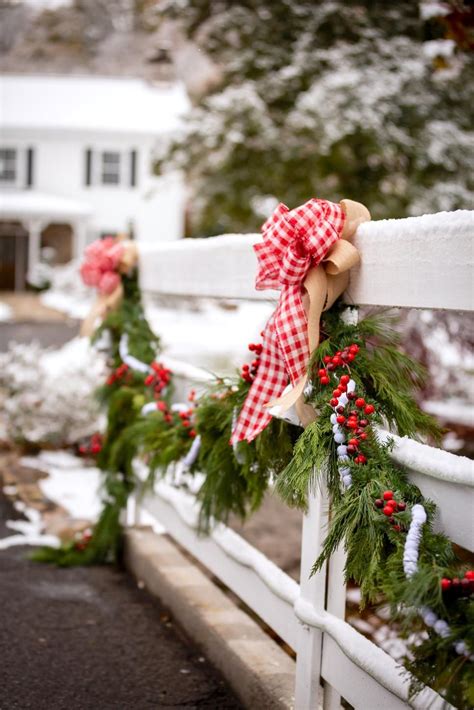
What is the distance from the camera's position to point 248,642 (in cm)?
332

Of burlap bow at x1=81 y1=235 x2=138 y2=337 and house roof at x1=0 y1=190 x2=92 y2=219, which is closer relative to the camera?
burlap bow at x1=81 y1=235 x2=138 y2=337

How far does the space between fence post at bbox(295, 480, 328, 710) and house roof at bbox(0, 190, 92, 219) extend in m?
28.6

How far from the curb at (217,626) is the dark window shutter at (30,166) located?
1135 inches

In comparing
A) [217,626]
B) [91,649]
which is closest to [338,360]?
[217,626]

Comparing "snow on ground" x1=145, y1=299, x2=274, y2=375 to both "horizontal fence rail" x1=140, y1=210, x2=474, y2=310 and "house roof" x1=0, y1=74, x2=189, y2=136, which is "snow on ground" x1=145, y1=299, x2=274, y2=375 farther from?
"house roof" x1=0, y1=74, x2=189, y2=136

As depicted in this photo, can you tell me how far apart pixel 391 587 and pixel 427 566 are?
84mm

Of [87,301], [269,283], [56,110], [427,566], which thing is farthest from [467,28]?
[56,110]

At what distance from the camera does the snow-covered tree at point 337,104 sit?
11.8m

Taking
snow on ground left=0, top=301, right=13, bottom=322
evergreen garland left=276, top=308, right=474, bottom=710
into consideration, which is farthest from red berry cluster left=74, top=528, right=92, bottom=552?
snow on ground left=0, top=301, right=13, bottom=322

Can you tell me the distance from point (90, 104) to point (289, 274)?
32102mm

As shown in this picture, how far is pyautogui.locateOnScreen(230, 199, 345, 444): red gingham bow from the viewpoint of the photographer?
7.81ft

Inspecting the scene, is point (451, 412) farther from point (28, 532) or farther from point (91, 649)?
point (91, 649)

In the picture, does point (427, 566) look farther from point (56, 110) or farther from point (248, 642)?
point (56, 110)

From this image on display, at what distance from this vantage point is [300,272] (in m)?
2.40
